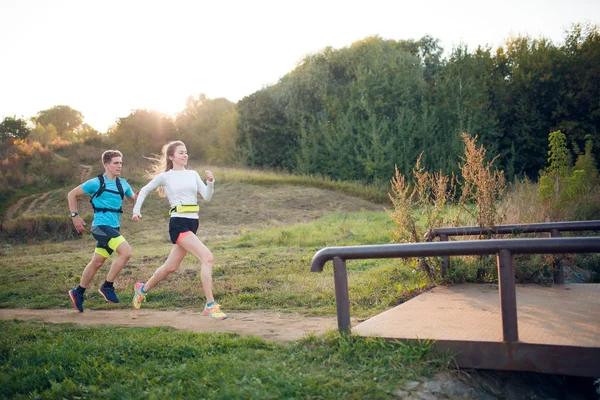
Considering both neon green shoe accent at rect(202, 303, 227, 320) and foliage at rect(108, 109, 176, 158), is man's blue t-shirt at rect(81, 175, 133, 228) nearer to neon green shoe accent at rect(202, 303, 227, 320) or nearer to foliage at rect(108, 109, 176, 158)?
neon green shoe accent at rect(202, 303, 227, 320)

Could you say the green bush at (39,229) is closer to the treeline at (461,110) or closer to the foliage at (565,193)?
the foliage at (565,193)

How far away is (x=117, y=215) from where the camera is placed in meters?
7.93

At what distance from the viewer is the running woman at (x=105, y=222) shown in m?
7.64

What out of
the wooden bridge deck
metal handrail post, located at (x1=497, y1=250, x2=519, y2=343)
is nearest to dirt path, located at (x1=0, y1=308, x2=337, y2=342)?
the wooden bridge deck

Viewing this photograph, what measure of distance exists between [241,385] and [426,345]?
1.57 metres

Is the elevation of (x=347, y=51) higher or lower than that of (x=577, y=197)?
higher

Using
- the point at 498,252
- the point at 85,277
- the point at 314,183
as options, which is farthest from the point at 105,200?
the point at 314,183

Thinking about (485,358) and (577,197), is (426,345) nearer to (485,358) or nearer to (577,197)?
(485,358)

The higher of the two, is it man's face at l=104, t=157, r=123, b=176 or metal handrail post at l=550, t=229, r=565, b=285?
man's face at l=104, t=157, r=123, b=176

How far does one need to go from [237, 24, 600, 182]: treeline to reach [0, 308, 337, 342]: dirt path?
23.9 meters

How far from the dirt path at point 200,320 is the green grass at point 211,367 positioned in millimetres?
621

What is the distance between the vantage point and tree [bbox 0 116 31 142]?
49.3m

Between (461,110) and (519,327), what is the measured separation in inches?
1076

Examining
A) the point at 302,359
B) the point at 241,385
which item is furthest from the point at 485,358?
the point at 241,385
